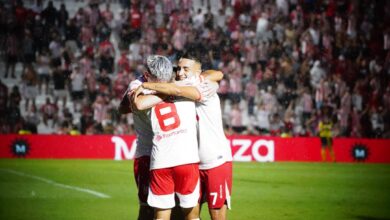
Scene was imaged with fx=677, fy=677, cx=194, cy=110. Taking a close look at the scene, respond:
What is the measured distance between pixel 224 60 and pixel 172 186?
18.7 meters

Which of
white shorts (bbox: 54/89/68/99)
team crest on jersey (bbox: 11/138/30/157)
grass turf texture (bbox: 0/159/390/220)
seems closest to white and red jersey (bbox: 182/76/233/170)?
grass turf texture (bbox: 0/159/390/220)

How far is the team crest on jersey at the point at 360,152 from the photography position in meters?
23.5

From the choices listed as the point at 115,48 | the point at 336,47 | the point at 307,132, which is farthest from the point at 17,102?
the point at 336,47

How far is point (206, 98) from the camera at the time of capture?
278 inches

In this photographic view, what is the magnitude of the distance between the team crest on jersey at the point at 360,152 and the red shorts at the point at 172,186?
17815 mm

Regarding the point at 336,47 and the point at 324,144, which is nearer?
the point at 324,144

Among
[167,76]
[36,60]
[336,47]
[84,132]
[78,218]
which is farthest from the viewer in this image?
[336,47]

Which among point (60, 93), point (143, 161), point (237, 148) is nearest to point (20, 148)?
point (60, 93)

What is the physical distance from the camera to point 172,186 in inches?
→ 259

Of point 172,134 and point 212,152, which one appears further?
point 212,152

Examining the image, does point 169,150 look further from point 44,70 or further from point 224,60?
point 224,60

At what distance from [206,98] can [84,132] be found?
16287mm

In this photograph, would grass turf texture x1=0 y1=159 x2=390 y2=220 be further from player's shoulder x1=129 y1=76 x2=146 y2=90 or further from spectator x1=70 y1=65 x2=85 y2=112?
player's shoulder x1=129 y1=76 x2=146 y2=90

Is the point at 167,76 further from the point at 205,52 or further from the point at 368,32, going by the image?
the point at 368,32
